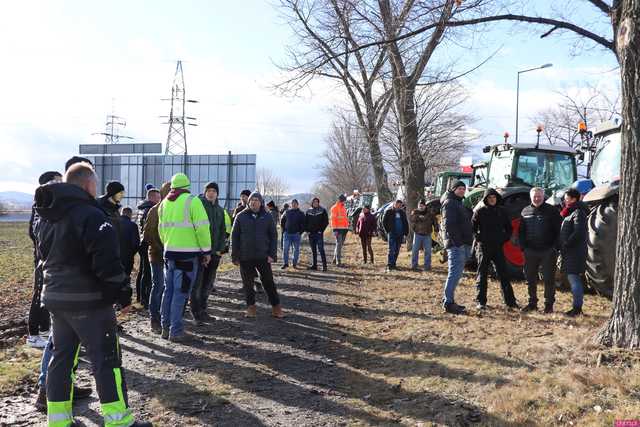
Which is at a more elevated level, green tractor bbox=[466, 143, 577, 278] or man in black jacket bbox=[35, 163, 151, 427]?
green tractor bbox=[466, 143, 577, 278]

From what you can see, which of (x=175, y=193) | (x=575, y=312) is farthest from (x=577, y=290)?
(x=175, y=193)

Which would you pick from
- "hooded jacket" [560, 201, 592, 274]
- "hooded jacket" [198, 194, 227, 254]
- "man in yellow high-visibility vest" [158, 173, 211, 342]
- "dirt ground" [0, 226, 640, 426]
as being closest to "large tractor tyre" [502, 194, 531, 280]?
"dirt ground" [0, 226, 640, 426]

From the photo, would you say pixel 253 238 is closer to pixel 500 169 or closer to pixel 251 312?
pixel 251 312

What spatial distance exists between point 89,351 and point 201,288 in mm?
4370

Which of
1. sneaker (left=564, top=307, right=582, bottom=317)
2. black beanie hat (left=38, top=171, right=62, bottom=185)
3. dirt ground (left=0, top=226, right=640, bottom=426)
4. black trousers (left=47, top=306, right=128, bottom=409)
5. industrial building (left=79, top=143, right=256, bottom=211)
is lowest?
dirt ground (left=0, top=226, right=640, bottom=426)

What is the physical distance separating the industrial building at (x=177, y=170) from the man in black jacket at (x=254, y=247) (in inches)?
666

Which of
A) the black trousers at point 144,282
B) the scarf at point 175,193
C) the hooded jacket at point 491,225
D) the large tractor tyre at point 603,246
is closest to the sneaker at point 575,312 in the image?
the large tractor tyre at point 603,246

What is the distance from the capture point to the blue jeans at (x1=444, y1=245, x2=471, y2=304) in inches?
335

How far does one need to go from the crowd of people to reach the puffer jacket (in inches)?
0.6

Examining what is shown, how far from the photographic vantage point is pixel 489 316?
317 inches

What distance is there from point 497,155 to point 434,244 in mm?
5079

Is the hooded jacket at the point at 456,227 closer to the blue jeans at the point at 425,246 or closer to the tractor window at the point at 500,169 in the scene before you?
the tractor window at the point at 500,169

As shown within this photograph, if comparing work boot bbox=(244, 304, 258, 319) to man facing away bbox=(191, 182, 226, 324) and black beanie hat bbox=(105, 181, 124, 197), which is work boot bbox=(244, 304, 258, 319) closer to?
man facing away bbox=(191, 182, 226, 324)

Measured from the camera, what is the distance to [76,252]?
13.6 feet
